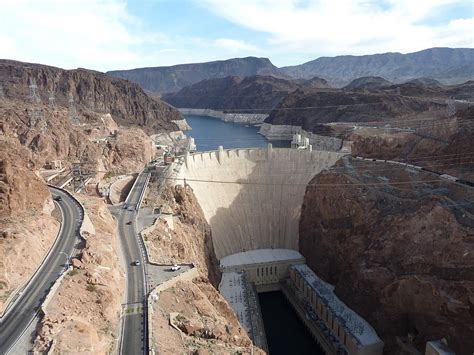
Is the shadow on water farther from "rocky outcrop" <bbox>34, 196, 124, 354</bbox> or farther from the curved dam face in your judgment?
"rocky outcrop" <bbox>34, 196, 124, 354</bbox>

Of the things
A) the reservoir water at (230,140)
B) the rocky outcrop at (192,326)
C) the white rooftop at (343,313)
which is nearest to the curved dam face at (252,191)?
the white rooftop at (343,313)

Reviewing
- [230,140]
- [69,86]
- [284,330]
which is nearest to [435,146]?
[284,330]

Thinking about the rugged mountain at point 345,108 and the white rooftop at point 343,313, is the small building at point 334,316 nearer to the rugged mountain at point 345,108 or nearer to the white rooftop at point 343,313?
the white rooftop at point 343,313

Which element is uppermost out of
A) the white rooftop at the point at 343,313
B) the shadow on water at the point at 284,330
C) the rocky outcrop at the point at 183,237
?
the rocky outcrop at the point at 183,237

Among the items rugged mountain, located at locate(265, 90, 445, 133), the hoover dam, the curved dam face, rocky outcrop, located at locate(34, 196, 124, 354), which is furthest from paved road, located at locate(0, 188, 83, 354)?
rugged mountain, located at locate(265, 90, 445, 133)

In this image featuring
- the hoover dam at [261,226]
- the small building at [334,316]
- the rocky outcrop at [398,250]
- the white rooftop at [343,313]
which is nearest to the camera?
the rocky outcrop at [398,250]

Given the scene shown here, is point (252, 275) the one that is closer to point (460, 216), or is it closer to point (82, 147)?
point (460, 216)

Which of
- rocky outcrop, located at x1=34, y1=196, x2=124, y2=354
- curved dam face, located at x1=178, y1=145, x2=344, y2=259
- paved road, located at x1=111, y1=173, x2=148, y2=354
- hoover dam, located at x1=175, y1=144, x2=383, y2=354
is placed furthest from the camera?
curved dam face, located at x1=178, y1=145, x2=344, y2=259
